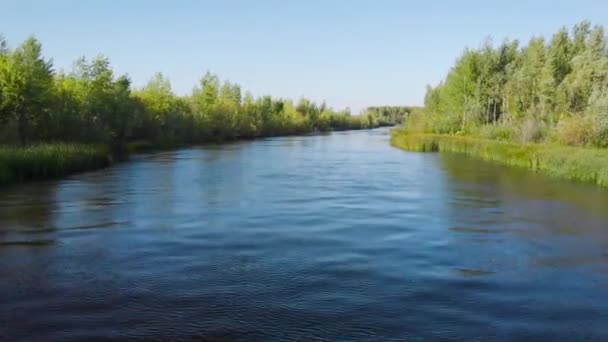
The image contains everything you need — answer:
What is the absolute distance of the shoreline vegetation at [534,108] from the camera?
112ft

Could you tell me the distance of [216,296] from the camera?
10617 millimetres

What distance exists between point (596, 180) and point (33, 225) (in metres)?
25.0

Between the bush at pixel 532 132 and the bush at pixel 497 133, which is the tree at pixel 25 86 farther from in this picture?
the bush at pixel 497 133

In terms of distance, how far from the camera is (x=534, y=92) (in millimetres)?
55875

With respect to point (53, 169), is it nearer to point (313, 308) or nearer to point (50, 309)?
point (50, 309)

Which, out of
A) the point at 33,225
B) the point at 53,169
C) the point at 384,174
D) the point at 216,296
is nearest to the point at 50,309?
the point at 216,296

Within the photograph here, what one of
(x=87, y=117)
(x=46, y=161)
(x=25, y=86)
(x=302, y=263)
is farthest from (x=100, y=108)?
(x=302, y=263)

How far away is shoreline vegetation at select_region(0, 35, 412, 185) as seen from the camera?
32.8m

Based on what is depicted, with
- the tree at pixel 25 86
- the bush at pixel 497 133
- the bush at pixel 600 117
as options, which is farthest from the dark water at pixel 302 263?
the bush at pixel 497 133

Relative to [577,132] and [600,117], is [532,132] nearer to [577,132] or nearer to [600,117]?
[577,132]

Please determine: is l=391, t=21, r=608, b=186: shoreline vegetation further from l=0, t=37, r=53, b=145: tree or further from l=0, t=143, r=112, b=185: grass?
l=0, t=37, r=53, b=145: tree

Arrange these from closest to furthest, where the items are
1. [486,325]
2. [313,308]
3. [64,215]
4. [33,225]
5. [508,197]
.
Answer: [486,325] → [313,308] → [33,225] → [64,215] → [508,197]

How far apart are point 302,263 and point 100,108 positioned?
1684 inches

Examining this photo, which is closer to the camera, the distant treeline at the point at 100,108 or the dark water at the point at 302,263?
the dark water at the point at 302,263
